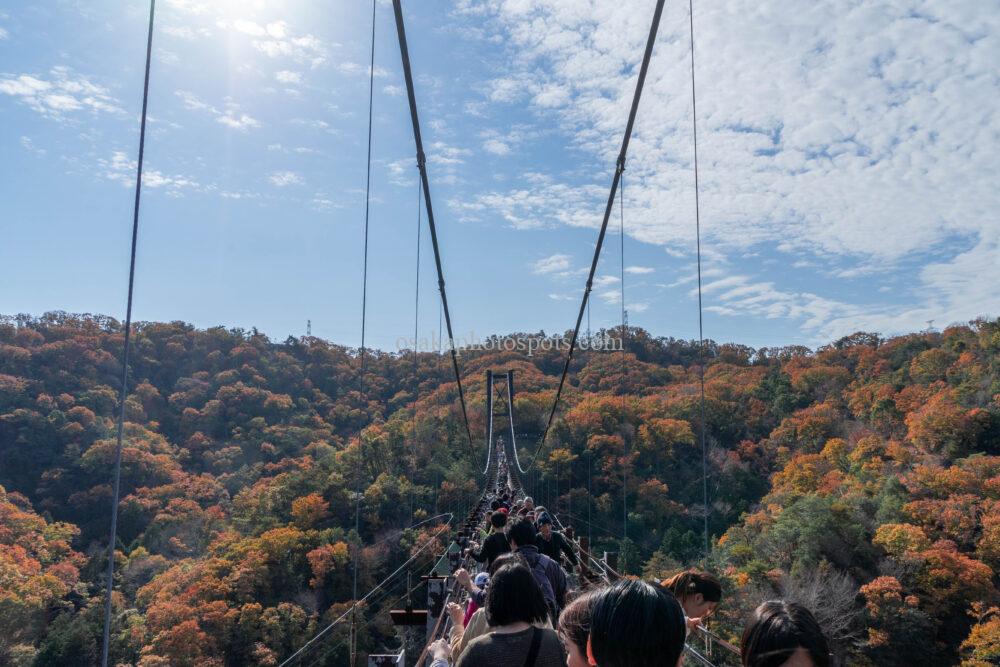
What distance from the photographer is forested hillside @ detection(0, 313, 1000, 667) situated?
1828 centimetres

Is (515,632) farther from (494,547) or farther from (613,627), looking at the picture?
(494,547)

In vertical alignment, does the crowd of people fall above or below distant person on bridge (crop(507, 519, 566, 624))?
above

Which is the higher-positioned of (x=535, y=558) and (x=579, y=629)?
(x=579, y=629)

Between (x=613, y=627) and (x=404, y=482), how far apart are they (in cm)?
2832

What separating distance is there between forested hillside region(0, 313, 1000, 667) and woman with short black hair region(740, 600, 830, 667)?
11437 mm

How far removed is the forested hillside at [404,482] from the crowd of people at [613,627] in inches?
432

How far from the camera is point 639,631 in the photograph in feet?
3.15

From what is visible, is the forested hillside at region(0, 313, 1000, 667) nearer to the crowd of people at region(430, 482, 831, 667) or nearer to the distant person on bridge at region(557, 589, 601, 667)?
the crowd of people at region(430, 482, 831, 667)

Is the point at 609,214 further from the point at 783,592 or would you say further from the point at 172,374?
the point at 172,374

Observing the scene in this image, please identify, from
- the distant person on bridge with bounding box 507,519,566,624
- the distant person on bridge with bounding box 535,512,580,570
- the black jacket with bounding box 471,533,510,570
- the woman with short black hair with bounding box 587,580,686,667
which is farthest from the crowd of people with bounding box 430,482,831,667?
the distant person on bridge with bounding box 535,512,580,570

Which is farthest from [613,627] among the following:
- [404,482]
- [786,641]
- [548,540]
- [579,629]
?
[404,482]

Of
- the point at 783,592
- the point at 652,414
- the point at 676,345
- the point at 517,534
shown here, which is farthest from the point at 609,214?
the point at 676,345

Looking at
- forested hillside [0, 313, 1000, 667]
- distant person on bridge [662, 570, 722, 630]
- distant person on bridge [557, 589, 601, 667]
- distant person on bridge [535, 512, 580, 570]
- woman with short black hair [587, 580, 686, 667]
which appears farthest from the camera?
forested hillside [0, 313, 1000, 667]

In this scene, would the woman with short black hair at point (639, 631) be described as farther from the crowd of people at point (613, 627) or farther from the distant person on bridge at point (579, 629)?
the distant person on bridge at point (579, 629)
